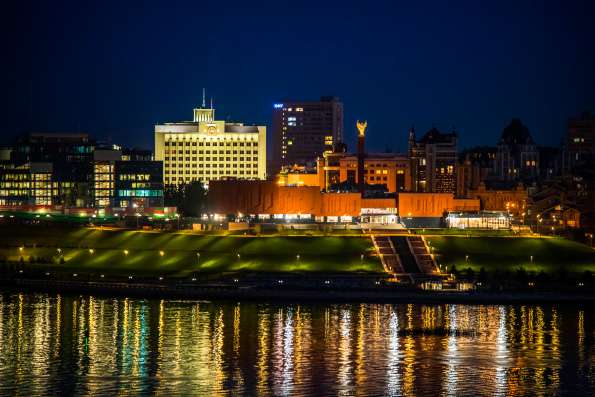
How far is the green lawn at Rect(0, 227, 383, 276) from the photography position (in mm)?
121375

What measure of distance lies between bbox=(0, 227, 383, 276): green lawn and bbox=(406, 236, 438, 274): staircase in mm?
4403

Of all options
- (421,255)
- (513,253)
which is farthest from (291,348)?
(513,253)

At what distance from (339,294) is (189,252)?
24.8 m

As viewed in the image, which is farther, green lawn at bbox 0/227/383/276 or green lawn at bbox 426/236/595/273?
green lawn at bbox 426/236/595/273

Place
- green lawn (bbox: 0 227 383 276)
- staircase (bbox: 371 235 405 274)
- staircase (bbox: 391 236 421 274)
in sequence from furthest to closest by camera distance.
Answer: green lawn (bbox: 0 227 383 276) < staircase (bbox: 391 236 421 274) < staircase (bbox: 371 235 405 274)

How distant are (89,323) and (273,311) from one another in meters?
16.0

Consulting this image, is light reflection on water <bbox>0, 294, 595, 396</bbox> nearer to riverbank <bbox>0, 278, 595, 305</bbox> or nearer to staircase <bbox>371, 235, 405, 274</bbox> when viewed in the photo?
riverbank <bbox>0, 278, 595, 305</bbox>

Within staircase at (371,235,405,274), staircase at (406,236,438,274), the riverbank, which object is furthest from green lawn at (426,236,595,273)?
the riverbank

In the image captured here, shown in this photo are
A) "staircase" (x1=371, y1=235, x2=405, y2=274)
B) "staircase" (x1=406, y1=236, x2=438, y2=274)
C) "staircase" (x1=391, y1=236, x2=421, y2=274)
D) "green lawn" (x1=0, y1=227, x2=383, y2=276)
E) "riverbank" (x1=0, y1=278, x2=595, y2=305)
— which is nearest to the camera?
"riverbank" (x1=0, y1=278, x2=595, y2=305)

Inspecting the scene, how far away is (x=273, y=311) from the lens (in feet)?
334

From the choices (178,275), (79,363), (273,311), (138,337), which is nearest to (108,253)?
(178,275)

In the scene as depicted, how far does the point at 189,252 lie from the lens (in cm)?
12862

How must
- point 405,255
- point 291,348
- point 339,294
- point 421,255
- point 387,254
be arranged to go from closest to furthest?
point 291,348
point 339,294
point 405,255
point 387,254
point 421,255

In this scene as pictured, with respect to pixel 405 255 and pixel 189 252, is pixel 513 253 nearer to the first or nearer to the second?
pixel 405 255
